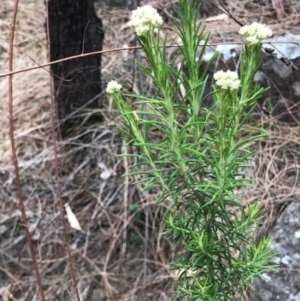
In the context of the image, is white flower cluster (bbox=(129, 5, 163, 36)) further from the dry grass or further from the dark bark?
the dark bark

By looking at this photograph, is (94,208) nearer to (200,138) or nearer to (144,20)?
(200,138)

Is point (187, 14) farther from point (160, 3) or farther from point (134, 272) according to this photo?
point (160, 3)

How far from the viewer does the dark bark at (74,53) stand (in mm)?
2623

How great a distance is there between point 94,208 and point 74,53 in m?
0.72

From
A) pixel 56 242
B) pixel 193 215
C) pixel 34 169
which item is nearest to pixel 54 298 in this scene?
pixel 56 242

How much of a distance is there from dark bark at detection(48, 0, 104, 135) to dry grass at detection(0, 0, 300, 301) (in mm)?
79

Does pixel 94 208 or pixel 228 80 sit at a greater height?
pixel 228 80

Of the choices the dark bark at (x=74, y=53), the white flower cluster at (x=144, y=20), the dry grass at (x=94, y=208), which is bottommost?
the dry grass at (x=94, y=208)

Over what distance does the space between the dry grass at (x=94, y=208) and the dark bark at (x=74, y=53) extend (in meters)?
0.08

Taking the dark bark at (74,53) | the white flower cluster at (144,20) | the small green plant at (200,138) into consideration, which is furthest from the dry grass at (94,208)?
the white flower cluster at (144,20)

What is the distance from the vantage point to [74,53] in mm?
2721

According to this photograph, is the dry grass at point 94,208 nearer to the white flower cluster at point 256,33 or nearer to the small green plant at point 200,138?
the small green plant at point 200,138

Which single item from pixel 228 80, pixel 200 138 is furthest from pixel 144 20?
pixel 200 138

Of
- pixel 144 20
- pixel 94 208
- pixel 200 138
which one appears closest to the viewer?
pixel 144 20
